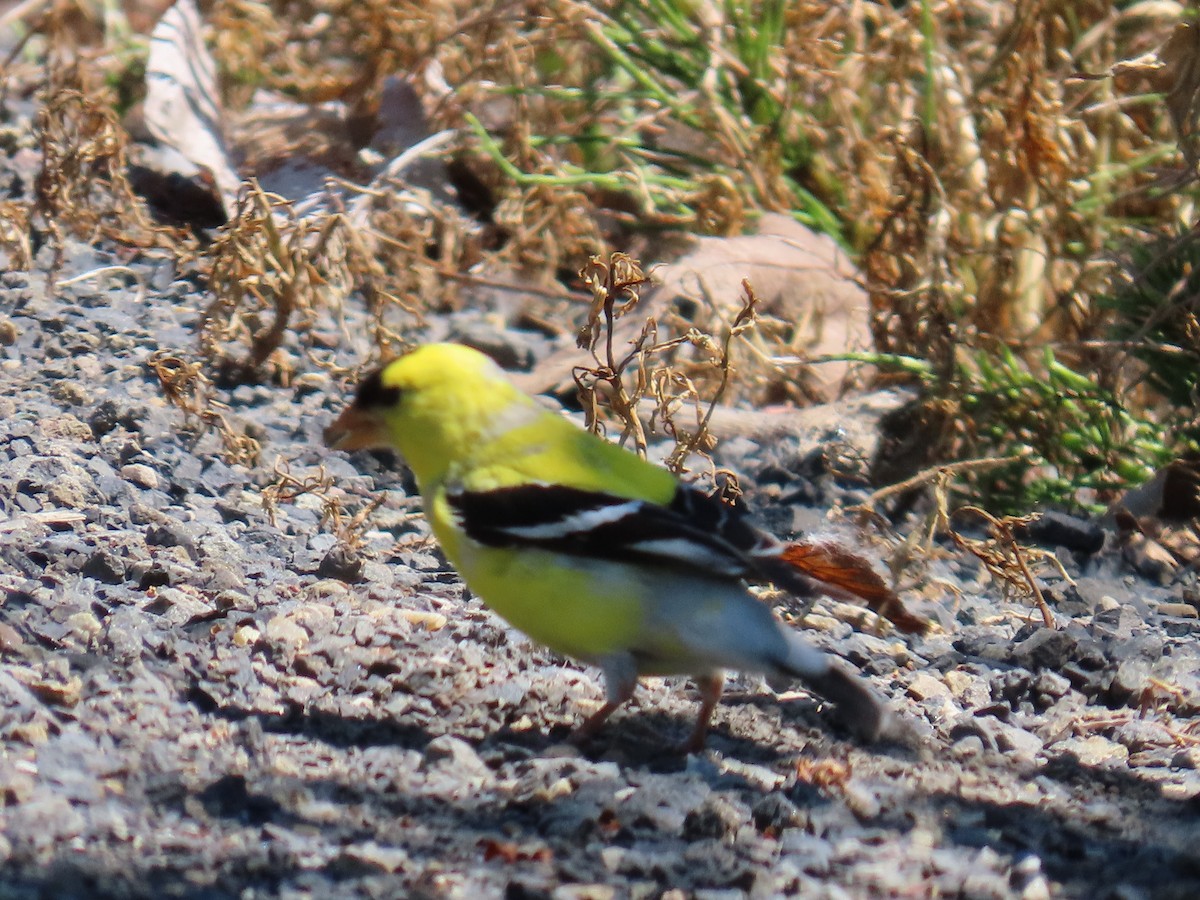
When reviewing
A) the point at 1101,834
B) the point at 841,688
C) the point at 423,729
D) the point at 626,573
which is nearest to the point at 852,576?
the point at 841,688

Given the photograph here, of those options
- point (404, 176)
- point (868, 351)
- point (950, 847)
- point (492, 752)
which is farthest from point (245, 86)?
point (950, 847)

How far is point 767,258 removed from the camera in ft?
18.4

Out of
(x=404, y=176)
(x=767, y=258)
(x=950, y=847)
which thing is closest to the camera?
(x=950, y=847)

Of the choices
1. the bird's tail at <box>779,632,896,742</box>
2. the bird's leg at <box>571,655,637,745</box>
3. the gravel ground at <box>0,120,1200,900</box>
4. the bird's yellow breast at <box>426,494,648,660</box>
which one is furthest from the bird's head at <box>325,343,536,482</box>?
the bird's tail at <box>779,632,896,742</box>

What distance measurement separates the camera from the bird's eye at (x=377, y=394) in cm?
333

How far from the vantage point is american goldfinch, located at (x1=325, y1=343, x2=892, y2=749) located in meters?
3.01

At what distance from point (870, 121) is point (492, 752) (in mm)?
4159

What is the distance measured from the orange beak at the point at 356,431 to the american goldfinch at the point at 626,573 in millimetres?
305

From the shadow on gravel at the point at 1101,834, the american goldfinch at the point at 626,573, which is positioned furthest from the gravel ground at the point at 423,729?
the american goldfinch at the point at 626,573

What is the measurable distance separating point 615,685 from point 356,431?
888 millimetres

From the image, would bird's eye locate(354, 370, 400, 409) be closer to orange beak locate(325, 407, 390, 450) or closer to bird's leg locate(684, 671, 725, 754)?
orange beak locate(325, 407, 390, 450)

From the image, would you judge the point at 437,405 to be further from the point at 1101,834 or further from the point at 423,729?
the point at 1101,834

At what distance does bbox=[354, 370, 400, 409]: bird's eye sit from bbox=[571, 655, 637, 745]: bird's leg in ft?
2.58

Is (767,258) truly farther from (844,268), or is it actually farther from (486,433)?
(486,433)
